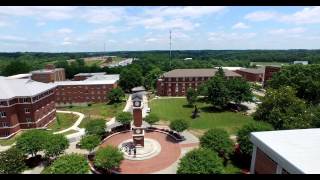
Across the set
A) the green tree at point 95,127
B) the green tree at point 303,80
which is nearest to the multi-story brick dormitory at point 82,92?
the green tree at point 95,127

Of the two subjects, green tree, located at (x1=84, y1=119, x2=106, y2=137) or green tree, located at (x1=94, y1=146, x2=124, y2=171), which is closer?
green tree, located at (x1=94, y1=146, x2=124, y2=171)

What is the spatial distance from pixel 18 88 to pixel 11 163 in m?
23.0

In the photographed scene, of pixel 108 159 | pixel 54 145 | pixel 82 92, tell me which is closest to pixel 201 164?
pixel 108 159

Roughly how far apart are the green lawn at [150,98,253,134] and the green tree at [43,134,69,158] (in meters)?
22.5

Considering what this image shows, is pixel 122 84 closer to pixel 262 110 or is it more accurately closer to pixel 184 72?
pixel 184 72

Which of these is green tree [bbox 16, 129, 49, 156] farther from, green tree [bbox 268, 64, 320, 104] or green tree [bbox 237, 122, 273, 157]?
green tree [bbox 268, 64, 320, 104]

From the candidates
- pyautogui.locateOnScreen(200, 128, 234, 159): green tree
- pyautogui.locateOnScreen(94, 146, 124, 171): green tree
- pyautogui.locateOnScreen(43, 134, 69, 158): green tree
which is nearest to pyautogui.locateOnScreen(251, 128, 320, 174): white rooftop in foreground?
pyautogui.locateOnScreen(200, 128, 234, 159): green tree

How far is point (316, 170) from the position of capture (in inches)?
738

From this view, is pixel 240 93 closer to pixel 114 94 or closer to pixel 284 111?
pixel 284 111

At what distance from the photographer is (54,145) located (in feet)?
102

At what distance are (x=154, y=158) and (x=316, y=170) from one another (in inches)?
775

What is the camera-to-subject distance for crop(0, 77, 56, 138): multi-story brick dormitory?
41.8m

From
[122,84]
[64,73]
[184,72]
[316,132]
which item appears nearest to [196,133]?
[316,132]
